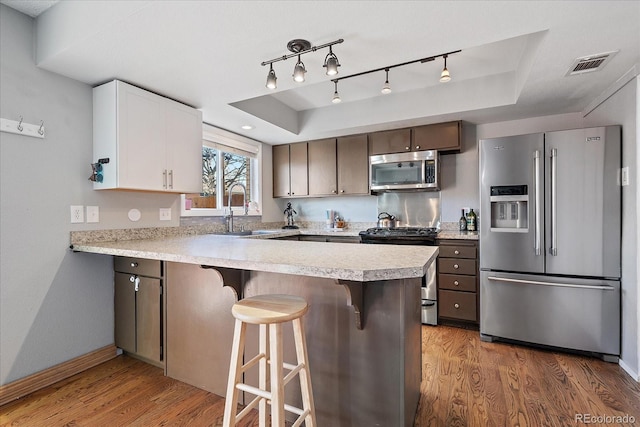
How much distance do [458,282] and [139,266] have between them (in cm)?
282

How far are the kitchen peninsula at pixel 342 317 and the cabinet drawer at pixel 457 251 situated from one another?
1521 millimetres

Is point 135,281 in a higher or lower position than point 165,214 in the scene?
lower

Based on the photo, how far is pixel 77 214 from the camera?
2188 mm

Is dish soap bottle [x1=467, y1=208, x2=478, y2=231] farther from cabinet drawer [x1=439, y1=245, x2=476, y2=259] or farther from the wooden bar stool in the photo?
the wooden bar stool

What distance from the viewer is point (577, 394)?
6.16ft

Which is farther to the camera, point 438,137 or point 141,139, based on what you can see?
point 438,137

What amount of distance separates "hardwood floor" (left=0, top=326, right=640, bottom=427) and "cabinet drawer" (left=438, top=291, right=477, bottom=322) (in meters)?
0.58

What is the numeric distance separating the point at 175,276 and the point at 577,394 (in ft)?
8.68

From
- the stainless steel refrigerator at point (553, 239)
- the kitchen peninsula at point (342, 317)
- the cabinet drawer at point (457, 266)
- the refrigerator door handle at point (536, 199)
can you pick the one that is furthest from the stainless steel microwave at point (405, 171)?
the kitchen peninsula at point (342, 317)

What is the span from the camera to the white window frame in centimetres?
324

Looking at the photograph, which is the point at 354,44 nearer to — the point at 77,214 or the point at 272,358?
the point at 272,358

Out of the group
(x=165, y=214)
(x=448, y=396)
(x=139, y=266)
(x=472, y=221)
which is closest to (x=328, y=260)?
(x=448, y=396)

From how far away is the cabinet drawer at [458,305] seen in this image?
2.96 metres

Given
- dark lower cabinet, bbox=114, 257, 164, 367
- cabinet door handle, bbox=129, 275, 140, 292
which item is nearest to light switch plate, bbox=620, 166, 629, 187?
dark lower cabinet, bbox=114, 257, 164, 367
